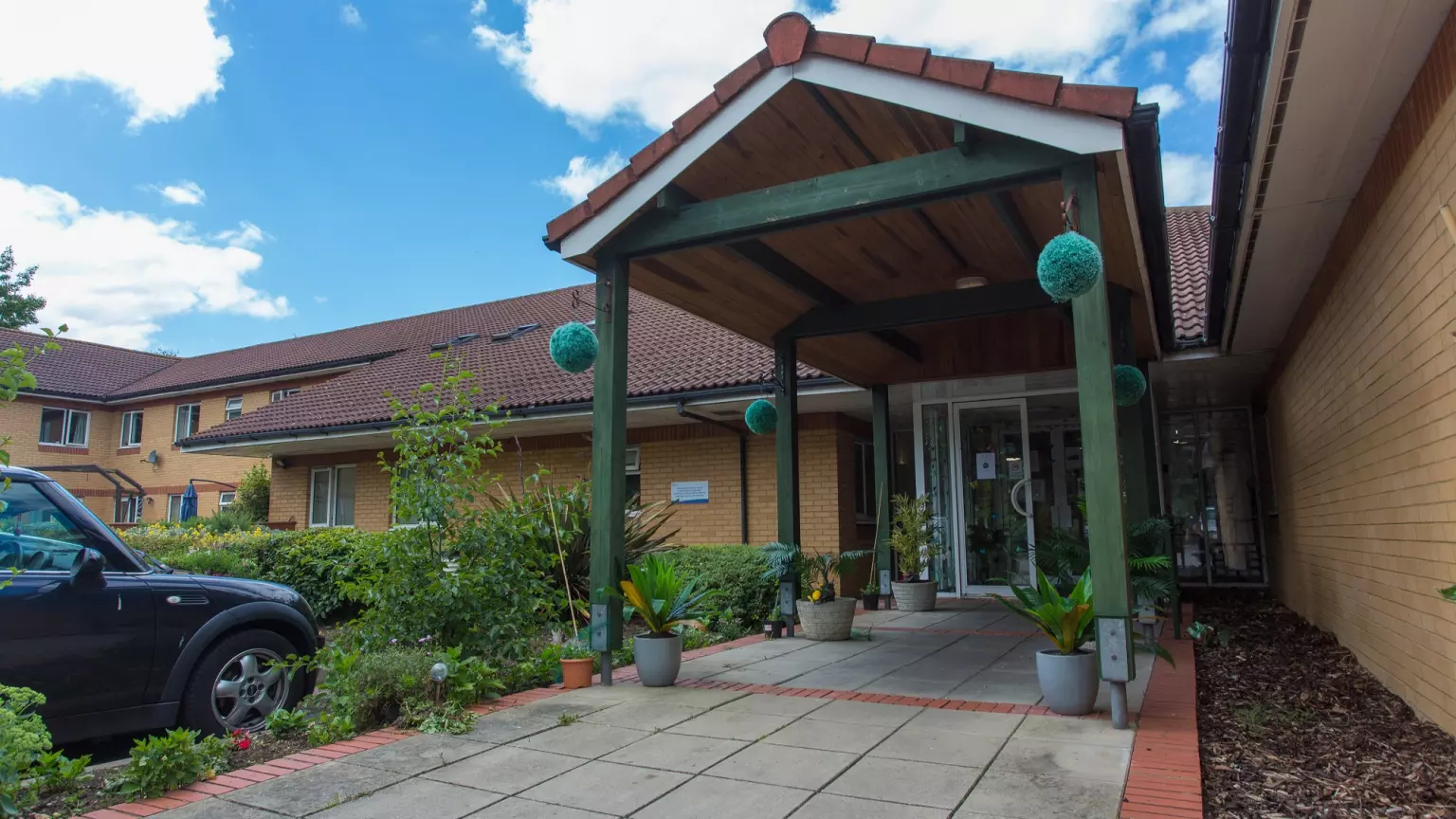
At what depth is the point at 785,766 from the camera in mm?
3533

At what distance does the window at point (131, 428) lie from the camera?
2572 cm

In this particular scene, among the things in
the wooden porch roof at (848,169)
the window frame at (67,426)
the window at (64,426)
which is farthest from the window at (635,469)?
the window at (64,426)

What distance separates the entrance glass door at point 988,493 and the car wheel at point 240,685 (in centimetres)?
751

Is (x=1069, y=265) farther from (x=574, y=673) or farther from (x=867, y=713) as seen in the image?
(x=574, y=673)

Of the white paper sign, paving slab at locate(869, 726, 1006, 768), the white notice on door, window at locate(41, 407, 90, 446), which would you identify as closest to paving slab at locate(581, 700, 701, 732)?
paving slab at locate(869, 726, 1006, 768)

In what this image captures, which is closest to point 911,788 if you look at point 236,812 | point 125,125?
point 236,812

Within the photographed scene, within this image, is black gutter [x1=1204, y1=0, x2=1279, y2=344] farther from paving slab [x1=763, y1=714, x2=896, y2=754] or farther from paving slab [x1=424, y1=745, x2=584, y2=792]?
paving slab [x1=424, y1=745, x2=584, y2=792]

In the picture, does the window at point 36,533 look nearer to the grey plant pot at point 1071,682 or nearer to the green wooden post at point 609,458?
the green wooden post at point 609,458

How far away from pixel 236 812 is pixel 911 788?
244cm

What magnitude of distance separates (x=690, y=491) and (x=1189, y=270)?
7.05m

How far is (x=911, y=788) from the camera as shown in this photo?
320 cm

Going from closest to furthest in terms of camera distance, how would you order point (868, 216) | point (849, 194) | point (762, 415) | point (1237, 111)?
point (1237, 111) < point (849, 194) < point (868, 216) < point (762, 415)

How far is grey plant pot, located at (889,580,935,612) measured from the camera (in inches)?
365

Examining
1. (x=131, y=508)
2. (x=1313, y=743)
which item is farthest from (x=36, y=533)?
(x=131, y=508)
